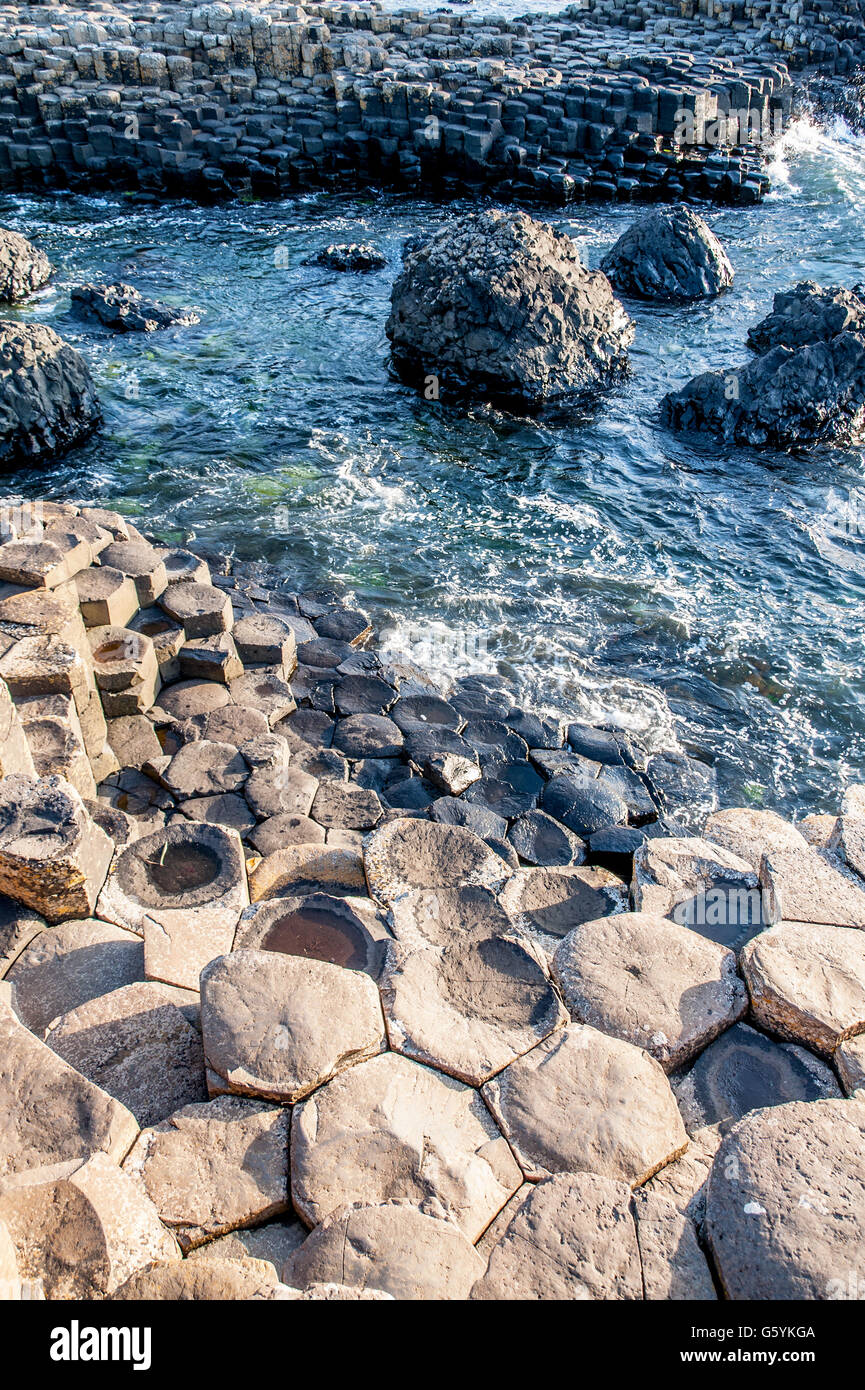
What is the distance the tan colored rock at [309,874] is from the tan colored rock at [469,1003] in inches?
33.9

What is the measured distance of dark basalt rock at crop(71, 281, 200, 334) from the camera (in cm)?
1355

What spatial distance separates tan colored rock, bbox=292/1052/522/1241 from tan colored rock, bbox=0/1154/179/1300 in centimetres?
51

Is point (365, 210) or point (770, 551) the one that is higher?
point (365, 210)

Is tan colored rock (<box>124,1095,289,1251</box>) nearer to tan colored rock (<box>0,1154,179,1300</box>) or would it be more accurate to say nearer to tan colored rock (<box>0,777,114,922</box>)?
tan colored rock (<box>0,1154,179,1300</box>)

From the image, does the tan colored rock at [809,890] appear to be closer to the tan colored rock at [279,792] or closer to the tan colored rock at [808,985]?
the tan colored rock at [808,985]

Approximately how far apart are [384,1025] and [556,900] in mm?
1646

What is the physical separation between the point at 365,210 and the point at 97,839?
60.2 feet

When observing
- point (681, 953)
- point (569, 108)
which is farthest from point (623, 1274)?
point (569, 108)

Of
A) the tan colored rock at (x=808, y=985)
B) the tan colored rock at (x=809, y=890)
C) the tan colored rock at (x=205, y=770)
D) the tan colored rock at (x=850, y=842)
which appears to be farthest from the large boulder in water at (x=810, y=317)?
the tan colored rock at (x=808, y=985)

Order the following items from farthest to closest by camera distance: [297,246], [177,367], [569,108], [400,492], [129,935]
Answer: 1. [569,108]
2. [297,246]
3. [177,367]
4. [400,492]
5. [129,935]

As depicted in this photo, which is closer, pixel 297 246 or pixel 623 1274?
pixel 623 1274

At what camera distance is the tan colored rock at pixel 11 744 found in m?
4.56

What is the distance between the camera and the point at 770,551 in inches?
370

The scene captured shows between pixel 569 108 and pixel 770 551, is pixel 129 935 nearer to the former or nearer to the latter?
pixel 770 551
